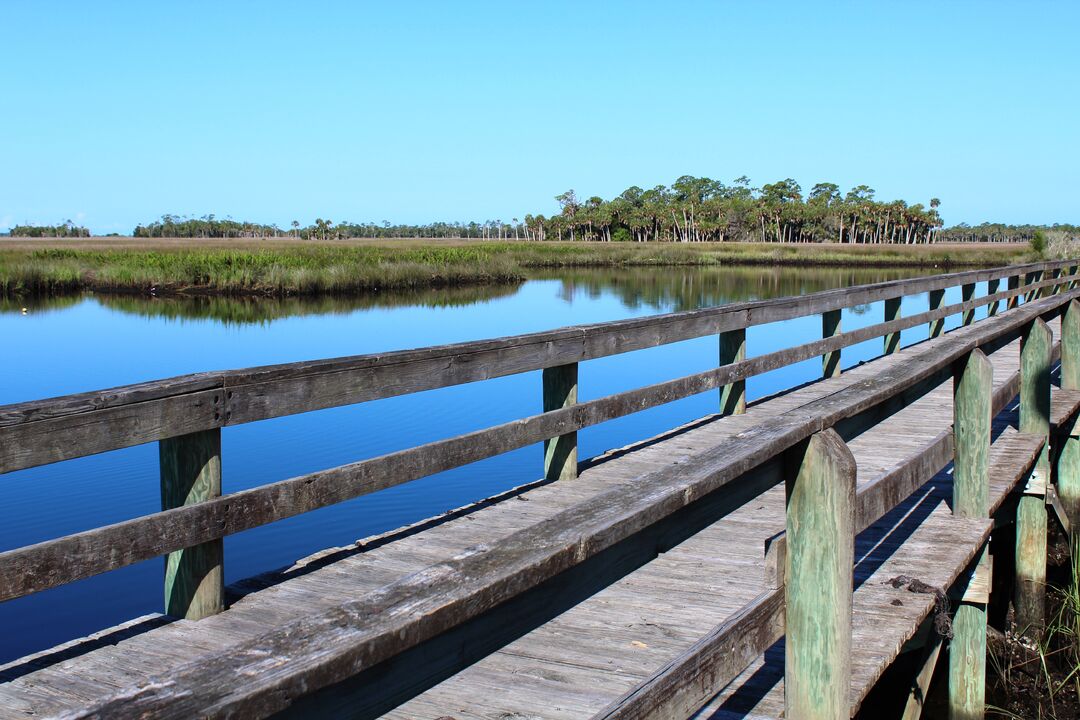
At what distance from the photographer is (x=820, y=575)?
101 inches

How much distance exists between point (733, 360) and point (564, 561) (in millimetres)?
7185

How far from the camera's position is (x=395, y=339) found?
2453 centimetres

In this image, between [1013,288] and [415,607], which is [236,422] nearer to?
[415,607]

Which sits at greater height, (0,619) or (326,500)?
(326,500)

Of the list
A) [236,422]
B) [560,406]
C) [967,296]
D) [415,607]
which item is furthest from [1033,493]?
[967,296]

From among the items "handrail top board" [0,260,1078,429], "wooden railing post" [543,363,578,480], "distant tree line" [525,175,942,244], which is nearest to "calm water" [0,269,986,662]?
"wooden railing post" [543,363,578,480]

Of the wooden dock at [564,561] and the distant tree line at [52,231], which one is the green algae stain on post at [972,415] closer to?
the wooden dock at [564,561]

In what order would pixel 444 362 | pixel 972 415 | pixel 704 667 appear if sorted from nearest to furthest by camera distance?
pixel 704 667, pixel 972 415, pixel 444 362

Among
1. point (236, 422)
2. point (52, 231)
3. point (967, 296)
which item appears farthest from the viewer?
point (52, 231)

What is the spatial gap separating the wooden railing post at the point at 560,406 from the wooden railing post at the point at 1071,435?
4.15m

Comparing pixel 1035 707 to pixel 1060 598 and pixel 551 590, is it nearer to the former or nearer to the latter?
pixel 1060 598

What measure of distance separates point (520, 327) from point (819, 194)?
15706 cm

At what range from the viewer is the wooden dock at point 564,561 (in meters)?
1.43

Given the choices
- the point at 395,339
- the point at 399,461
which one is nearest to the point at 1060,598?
the point at 399,461
